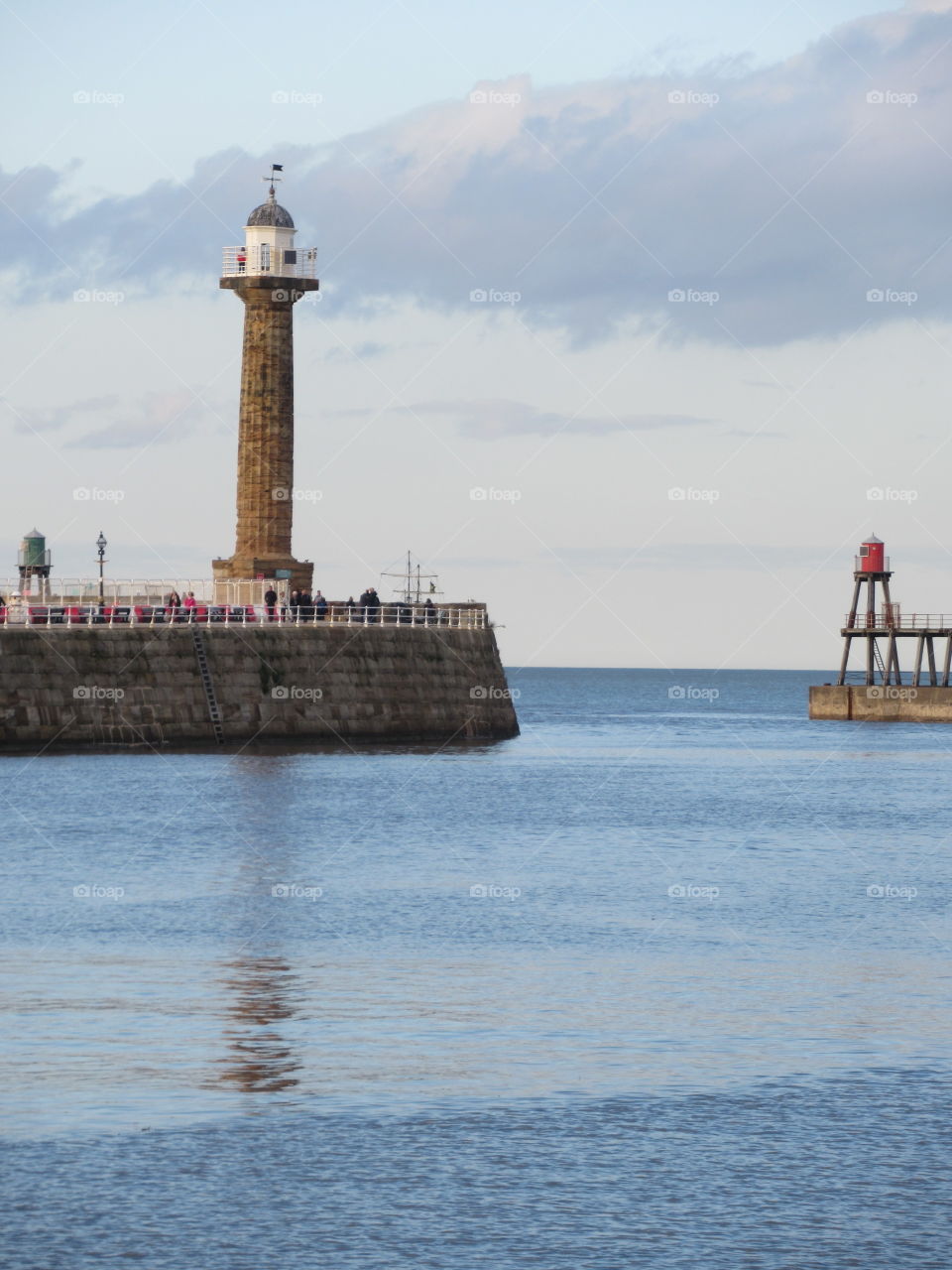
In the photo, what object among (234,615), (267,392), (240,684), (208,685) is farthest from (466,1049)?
(267,392)

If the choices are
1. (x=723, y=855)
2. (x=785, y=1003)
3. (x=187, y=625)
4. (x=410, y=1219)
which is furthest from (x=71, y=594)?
(x=410, y=1219)

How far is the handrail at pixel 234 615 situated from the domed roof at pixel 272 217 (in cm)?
1515

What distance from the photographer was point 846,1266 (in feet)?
46.0

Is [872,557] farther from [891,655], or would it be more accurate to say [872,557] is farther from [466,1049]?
[466,1049]

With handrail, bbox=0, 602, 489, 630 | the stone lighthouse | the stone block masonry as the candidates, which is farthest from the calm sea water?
the stone lighthouse

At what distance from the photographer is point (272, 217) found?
76625 mm

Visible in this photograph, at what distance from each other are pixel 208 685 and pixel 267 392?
16391 mm

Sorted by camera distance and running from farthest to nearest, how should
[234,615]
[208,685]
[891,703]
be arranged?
1. [891,703]
2. [234,615]
3. [208,685]

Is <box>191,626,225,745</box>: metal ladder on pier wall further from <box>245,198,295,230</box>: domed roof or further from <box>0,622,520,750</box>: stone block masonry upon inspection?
A: <box>245,198,295,230</box>: domed roof

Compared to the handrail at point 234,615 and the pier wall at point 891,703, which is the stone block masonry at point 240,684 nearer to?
the handrail at point 234,615

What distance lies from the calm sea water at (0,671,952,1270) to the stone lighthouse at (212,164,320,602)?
112ft

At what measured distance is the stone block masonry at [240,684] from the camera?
59219 millimetres

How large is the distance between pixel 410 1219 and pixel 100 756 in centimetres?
4779

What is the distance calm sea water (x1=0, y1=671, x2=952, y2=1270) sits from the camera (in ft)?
48.6
